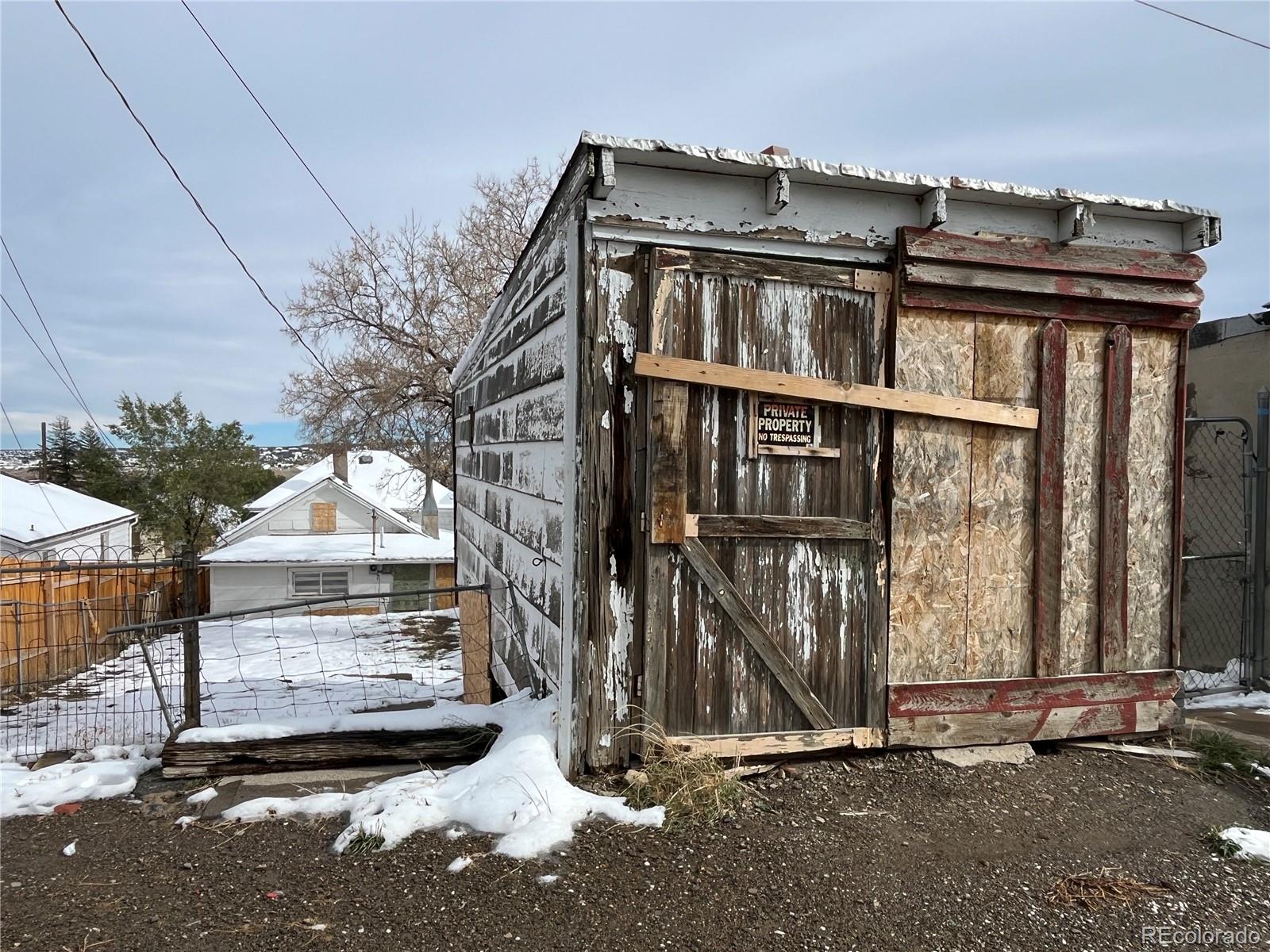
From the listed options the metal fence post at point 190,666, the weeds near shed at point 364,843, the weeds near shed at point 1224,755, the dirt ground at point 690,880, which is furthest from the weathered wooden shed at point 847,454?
the metal fence post at point 190,666

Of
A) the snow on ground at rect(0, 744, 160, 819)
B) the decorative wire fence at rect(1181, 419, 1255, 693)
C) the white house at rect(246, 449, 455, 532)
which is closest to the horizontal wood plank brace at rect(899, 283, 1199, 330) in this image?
the decorative wire fence at rect(1181, 419, 1255, 693)

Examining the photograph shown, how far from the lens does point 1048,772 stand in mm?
4184

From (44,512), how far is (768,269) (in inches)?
1073

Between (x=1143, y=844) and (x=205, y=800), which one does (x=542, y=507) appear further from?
(x=1143, y=844)

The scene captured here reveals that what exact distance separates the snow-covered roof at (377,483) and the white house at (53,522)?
16.5ft

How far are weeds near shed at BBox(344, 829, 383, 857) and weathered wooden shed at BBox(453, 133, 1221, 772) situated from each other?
94 cm

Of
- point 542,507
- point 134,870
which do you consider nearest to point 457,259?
point 542,507

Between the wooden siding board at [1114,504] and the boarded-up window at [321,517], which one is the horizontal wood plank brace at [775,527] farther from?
the boarded-up window at [321,517]

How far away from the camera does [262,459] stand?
40.9 m

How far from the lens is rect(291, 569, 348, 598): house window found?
2442cm

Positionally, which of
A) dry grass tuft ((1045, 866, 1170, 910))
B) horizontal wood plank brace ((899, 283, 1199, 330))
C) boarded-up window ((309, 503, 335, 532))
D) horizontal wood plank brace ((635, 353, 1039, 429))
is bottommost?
boarded-up window ((309, 503, 335, 532))

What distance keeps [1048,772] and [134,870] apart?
14.4 ft

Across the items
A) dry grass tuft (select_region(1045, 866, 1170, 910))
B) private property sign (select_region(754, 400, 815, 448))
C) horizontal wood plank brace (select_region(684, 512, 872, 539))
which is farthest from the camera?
private property sign (select_region(754, 400, 815, 448))

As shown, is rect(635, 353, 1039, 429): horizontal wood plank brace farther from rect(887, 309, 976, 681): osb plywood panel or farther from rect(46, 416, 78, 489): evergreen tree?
rect(46, 416, 78, 489): evergreen tree
